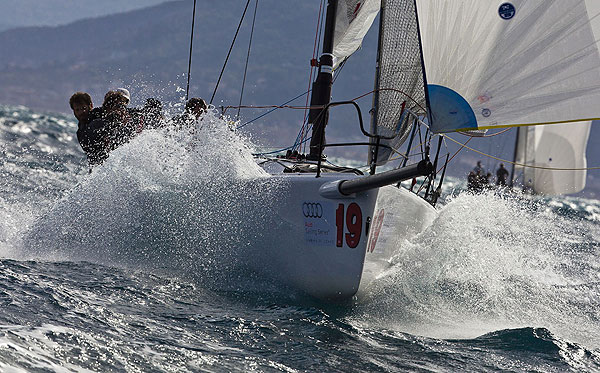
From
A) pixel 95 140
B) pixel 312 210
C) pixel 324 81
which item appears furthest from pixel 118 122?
pixel 312 210

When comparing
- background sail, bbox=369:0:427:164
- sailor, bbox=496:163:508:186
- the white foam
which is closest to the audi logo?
the white foam

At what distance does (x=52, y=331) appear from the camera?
8.89ft

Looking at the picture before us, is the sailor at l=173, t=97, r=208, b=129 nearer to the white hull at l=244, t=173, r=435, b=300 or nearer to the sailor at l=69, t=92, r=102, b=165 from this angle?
the sailor at l=69, t=92, r=102, b=165

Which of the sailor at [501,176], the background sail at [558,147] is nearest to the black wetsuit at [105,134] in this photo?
the background sail at [558,147]

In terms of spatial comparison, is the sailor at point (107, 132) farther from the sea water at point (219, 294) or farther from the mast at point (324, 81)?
the mast at point (324, 81)

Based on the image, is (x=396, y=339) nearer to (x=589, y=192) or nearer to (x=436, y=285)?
(x=436, y=285)

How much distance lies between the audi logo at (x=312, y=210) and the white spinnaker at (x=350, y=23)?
278 centimetres

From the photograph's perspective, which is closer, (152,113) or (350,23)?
(152,113)

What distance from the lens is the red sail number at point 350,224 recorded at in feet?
12.2

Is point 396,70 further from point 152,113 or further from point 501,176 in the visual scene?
point 501,176

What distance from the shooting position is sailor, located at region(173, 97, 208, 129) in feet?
16.3

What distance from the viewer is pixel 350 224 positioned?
3.75 m

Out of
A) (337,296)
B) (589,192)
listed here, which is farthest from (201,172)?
(589,192)

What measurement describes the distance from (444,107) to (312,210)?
3.09 feet
